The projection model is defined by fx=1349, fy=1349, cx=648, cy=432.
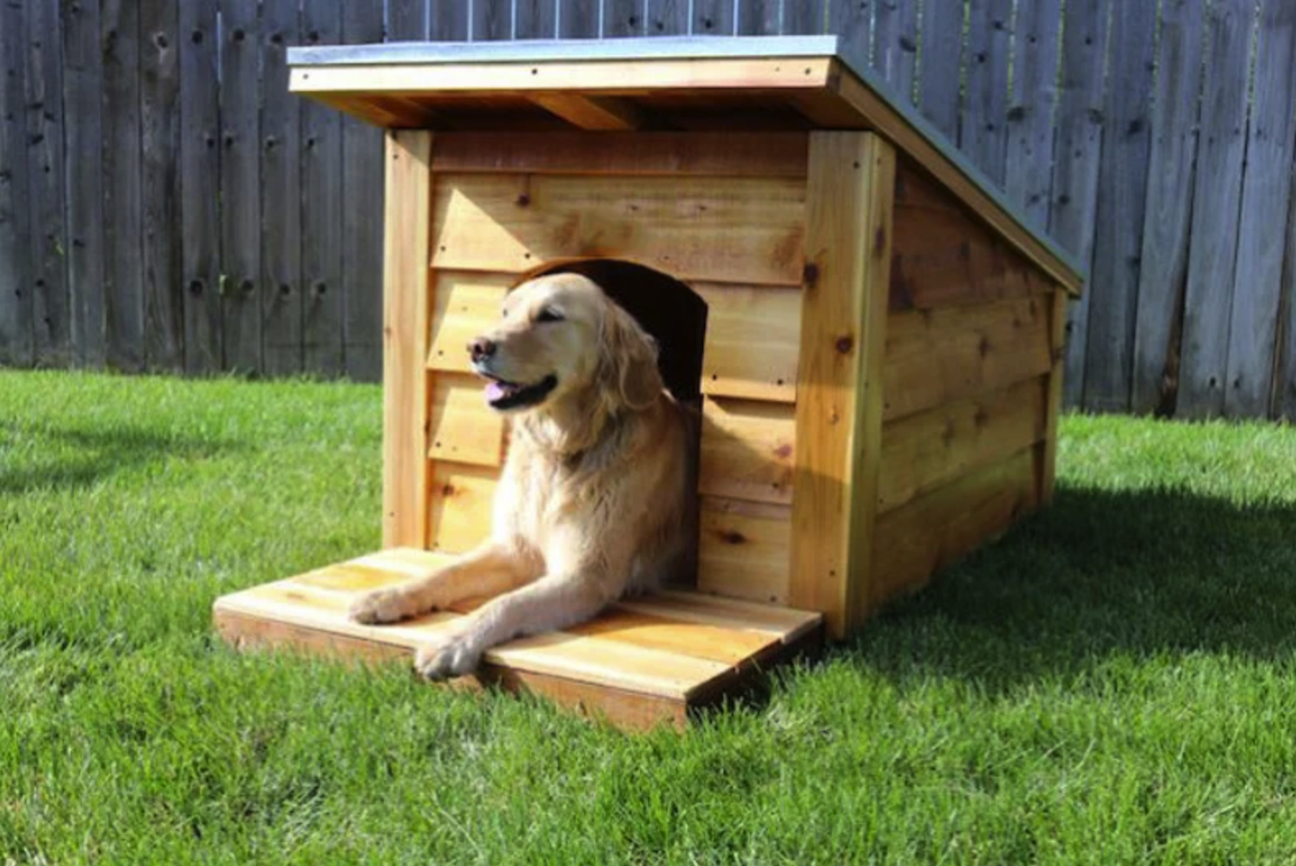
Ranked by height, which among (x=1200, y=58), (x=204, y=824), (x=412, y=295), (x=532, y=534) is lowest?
(x=204, y=824)

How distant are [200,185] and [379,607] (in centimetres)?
491

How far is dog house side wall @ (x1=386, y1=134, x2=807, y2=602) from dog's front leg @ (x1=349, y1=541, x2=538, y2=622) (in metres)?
0.42

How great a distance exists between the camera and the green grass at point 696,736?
2.30 m

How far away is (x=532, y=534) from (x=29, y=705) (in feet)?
4.06

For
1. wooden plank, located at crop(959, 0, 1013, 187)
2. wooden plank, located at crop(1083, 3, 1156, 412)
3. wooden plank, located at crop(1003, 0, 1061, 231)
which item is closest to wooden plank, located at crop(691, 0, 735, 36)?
wooden plank, located at crop(959, 0, 1013, 187)

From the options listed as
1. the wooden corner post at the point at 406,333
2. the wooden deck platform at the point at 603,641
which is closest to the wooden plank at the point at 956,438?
the wooden deck platform at the point at 603,641

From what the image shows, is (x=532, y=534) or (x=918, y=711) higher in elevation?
(x=532, y=534)

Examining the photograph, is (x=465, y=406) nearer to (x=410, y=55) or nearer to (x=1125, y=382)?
(x=410, y=55)

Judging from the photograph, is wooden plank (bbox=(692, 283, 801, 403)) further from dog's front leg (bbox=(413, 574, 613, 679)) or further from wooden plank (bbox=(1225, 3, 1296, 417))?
wooden plank (bbox=(1225, 3, 1296, 417))

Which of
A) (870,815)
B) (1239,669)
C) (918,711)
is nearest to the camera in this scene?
(870,815)

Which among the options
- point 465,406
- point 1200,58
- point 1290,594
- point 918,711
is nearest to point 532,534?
point 465,406

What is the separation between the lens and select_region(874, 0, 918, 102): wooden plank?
6.78 m

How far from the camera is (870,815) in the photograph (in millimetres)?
2332

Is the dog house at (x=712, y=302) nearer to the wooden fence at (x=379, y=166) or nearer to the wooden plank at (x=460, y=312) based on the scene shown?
the wooden plank at (x=460, y=312)
